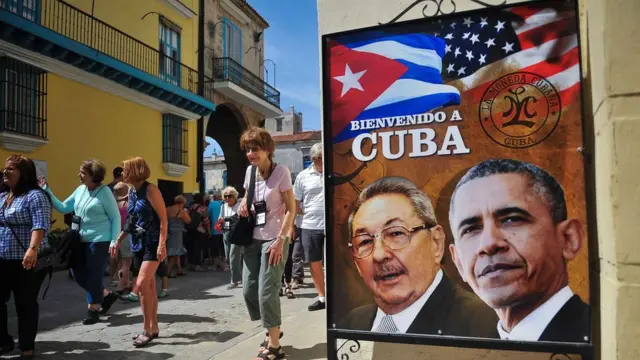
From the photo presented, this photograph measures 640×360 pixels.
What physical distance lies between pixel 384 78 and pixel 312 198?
3.56 meters

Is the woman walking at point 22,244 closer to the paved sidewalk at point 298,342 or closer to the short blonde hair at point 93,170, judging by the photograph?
the short blonde hair at point 93,170

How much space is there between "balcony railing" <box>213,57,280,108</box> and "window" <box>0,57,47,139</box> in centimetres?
878

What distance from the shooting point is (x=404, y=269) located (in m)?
2.59

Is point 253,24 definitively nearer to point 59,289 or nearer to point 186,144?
point 186,144

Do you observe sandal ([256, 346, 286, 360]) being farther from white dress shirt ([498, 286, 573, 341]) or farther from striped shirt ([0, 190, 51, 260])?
striped shirt ([0, 190, 51, 260])

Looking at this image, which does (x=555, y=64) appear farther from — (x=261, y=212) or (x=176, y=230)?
(x=176, y=230)

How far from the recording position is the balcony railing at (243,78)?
20047 millimetres

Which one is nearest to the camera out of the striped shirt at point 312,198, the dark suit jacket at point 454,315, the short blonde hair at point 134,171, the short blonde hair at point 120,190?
the dark suit jacket at point 454,315

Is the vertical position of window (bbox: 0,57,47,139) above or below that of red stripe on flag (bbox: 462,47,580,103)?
above

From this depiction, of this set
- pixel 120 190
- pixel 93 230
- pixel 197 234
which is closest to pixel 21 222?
pixel 93 230

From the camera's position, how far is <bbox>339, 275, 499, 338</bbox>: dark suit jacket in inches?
95.7

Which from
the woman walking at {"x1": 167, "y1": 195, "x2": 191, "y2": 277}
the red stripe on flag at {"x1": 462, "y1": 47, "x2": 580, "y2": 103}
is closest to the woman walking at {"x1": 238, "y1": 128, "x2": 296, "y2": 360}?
the red stripe on flag at {"x1": 462, "y1": 47, "x2": 580, "y2": 103}

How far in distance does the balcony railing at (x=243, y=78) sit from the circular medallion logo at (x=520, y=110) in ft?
59.6

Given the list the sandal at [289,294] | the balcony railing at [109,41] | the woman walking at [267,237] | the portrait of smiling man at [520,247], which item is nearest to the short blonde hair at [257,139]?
the woman walking at [267,237]
